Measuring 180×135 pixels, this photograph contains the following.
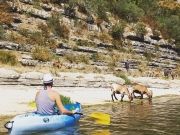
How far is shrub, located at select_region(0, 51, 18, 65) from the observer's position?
33.7 meters

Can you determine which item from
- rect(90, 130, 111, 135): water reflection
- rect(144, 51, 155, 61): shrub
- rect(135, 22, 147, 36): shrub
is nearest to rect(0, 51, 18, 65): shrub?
rect(90, 130, 111, 135): water reflection

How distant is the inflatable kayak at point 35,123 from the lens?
14.7 meters

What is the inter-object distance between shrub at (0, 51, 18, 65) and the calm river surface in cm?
1146

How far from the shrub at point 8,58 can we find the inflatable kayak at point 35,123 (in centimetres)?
1789

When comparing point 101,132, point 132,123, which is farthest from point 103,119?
point 101,132

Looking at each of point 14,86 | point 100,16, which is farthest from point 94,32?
point 14,86

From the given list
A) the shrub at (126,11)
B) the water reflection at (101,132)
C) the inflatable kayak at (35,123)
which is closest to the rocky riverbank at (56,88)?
the inflatable kayak at (35,123)

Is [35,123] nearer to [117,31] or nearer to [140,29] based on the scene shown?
[117,31]

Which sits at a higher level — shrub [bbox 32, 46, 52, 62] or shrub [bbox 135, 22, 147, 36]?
shrub [bbox 135, 22, 147, 36]

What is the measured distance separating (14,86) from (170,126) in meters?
13.8

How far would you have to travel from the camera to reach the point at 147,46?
5128cm

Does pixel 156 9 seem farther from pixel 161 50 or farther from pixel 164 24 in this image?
pixel 161 50

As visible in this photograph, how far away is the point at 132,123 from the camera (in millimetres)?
18125

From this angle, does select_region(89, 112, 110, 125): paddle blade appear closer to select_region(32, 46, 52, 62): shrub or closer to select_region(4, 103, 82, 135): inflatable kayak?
select_region(4, 103, 82, 135): inflatable kayak
